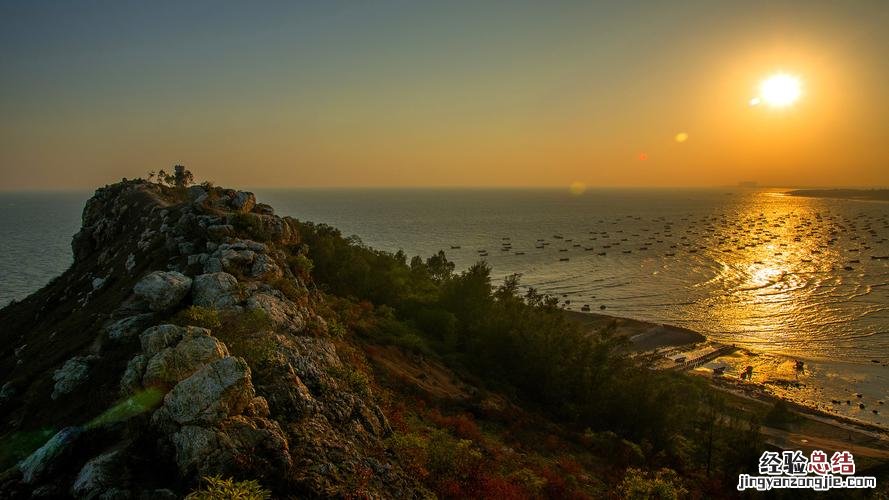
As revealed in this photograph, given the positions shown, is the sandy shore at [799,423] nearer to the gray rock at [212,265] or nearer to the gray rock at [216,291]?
the gray rock at [216,291]

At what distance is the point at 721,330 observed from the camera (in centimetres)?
6850

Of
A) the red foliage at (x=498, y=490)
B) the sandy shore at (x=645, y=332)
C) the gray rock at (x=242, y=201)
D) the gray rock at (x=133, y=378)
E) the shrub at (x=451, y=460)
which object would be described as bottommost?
the sandy shore at (x=645, y=332)

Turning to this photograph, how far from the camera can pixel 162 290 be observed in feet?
61.3

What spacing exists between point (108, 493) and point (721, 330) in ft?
253

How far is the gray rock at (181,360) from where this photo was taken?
13031mm

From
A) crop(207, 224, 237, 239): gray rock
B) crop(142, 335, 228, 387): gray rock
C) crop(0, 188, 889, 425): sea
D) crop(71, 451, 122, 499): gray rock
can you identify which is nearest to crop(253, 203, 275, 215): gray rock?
crop(207, 224, 237, 239): gray rock

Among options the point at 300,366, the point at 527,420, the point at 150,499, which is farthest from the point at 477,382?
the point at 150,499

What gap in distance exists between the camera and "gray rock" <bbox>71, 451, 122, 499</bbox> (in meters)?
10.2

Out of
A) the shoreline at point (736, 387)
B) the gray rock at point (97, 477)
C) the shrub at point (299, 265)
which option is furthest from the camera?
the shoreline at point (736, 387)

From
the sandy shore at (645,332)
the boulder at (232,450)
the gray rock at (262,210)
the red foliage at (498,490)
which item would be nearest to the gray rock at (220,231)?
the gray rock at (262,210)

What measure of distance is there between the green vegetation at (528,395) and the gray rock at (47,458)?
918 cm

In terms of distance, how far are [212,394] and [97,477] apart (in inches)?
110

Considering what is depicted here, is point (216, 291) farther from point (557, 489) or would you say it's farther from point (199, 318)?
point (557, 489)

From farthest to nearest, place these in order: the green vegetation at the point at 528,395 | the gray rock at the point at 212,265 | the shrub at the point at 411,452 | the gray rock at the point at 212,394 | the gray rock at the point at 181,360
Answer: the gray rock at the point at 212,265
the green vegetation at the point at 528,395
the shrub at the point at 411,452
the gray rock at the point at 181,360
the gray rock at the point at 212,394
